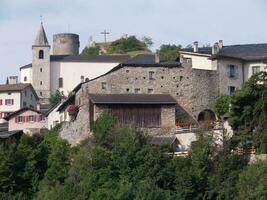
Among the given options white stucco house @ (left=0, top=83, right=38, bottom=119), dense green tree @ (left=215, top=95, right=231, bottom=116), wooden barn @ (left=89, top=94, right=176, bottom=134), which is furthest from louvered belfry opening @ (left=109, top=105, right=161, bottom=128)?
white stucco house @ (left=0, top=83, right=38, bottom=119)

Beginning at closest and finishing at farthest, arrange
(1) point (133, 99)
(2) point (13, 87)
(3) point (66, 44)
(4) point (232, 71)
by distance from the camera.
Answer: (1) point (133, 99), (4) point (232, 71), (2) point (13, 87), (3) point (66, 44)

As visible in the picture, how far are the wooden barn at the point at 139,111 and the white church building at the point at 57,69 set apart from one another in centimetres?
3324

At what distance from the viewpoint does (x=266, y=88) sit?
187 feet

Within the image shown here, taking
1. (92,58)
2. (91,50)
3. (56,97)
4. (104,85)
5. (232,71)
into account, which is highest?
(91,50)

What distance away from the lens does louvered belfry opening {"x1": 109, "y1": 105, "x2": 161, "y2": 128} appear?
210 feet

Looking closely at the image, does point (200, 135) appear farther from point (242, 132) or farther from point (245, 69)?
point (245, 69)

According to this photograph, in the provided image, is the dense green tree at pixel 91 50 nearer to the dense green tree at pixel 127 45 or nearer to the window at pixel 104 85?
the dense green tree at pixel 127 45

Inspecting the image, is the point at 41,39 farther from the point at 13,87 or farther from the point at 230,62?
the point at 230,62

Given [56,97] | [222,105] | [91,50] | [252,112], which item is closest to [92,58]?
[56,97]

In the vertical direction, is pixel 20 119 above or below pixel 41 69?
below

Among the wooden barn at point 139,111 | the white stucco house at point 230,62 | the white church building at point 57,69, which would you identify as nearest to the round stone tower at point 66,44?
the white church building at point 57,69

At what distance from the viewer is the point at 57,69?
102m

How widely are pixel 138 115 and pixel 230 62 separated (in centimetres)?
911

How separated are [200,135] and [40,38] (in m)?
49.2
